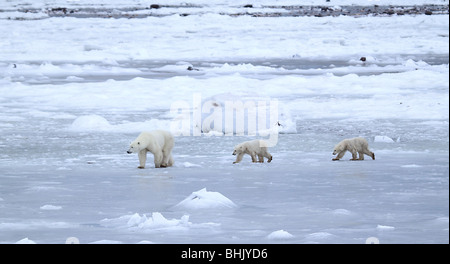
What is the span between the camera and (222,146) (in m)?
8.74

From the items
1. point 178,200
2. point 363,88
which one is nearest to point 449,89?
point 363,88

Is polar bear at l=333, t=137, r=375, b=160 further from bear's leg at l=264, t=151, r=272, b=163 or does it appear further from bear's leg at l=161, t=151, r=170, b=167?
bear's leg at l=161, t=151, r=170, b=167

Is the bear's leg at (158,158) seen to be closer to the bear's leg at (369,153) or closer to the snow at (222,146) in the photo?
the snow at (222,146)

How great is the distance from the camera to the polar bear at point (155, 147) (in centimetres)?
730

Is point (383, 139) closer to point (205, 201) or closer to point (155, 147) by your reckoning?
point (155, 147)

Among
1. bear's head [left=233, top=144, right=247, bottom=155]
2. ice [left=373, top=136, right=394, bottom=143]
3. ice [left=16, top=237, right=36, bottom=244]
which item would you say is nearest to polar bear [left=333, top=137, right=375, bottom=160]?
bear's head [left=233, top=144, right=247, bottom=155]

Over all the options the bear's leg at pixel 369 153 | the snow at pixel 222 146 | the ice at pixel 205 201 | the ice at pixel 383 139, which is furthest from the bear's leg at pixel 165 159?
the ice at pixel 383 139

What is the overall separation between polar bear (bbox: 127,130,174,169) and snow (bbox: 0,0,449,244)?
12 cm

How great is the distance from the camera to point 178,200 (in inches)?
224

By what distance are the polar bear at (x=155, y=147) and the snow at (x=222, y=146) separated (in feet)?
0.40

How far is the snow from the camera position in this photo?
480cm

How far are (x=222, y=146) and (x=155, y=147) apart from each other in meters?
1.51

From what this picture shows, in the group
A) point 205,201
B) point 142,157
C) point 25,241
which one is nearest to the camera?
point 25,241

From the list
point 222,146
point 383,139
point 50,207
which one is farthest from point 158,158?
point 383,139
